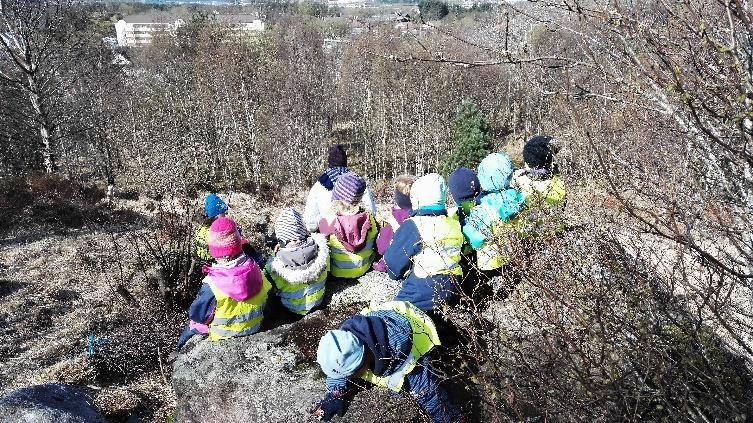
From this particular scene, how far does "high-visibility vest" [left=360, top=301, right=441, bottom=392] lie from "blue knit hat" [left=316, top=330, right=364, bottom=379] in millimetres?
241

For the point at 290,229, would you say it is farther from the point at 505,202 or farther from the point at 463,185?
the point at 505,202

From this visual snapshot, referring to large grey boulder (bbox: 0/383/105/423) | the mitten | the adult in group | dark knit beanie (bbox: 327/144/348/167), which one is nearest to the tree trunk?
dark knit beanie (bbox: 327/144/348/167)

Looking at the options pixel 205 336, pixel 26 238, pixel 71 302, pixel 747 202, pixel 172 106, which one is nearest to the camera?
pixel 747 202

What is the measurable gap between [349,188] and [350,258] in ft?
2.13

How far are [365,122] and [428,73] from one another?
10.8 ft

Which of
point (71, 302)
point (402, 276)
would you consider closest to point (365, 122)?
point (71, 302)

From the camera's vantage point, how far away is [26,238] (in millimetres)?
8875

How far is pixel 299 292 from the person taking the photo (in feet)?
13.7

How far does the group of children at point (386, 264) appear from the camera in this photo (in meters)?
3.13

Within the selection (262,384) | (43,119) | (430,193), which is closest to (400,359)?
(262,384)

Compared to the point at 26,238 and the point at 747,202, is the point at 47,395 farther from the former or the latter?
the point at 26,238

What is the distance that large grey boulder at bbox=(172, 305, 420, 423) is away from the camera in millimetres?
3227

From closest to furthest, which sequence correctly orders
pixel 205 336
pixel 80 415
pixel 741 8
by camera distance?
pixel 741 8
pixel 80 415
pixel 205 336

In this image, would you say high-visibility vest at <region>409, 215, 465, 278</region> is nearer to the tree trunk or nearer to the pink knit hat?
the pink knit hat
